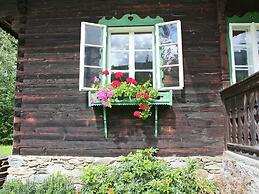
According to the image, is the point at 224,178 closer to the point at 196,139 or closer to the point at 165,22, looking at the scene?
the point at 196,139

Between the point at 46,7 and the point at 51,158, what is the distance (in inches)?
112

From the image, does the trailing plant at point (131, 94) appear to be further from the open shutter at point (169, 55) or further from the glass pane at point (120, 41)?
the glass pane at point (120, 41)

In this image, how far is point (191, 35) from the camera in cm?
502

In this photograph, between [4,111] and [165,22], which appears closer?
[165,22]

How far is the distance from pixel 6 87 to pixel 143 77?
12.9m

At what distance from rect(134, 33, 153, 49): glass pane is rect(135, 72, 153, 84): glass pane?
1.66 ft

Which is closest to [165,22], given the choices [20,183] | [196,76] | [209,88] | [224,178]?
[196,76]

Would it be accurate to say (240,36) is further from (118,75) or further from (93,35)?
(93,35)

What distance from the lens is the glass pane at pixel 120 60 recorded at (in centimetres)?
505

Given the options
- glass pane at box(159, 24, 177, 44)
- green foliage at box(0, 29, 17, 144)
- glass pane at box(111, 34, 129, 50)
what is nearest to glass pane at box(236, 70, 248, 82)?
glass pane at box(159, 24, 177, 44)

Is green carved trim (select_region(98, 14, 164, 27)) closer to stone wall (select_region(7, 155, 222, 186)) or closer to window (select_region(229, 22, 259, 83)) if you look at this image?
window (select_region(229, 22, 259, 83))

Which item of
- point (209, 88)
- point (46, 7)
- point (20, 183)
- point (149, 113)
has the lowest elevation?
point (20, 183)

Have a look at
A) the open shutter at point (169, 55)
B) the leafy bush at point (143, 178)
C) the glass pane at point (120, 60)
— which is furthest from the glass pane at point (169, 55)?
the leafy bush at point (143, 178)

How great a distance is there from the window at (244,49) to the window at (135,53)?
3.45 feet
